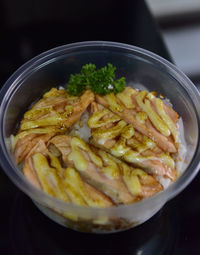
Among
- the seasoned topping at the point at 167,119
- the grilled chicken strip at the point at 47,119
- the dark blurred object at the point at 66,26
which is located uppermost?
the dark blurred object at the point at 66,26

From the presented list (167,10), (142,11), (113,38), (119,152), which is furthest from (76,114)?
(167,10)

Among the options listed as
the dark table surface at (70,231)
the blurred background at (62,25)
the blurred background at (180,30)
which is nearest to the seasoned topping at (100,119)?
the dark table surface at (70,231)

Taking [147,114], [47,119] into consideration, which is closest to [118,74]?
[147,114]

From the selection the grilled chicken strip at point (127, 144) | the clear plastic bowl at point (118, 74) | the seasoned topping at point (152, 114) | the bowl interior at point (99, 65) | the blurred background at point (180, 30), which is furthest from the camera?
the blurred background at point (180, 30)

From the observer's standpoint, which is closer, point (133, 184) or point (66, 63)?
point (133, 184)

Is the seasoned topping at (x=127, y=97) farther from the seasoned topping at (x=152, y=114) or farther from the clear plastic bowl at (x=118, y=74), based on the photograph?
the clear plastic bowl at (x=118, y=74)

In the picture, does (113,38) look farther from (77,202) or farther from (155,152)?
(77,202)

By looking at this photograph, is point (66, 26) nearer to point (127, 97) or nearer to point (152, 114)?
point (127, 97)
